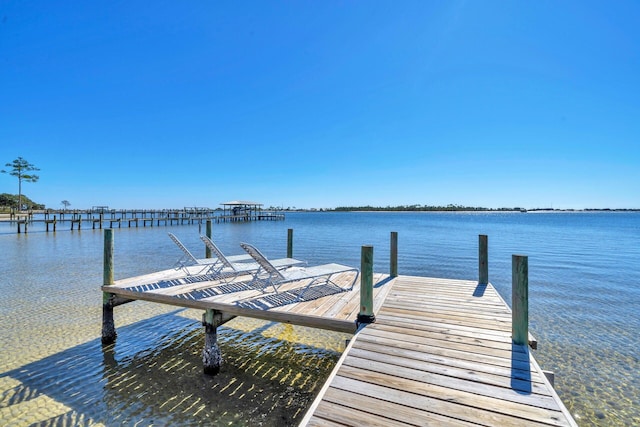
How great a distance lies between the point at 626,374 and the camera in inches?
192

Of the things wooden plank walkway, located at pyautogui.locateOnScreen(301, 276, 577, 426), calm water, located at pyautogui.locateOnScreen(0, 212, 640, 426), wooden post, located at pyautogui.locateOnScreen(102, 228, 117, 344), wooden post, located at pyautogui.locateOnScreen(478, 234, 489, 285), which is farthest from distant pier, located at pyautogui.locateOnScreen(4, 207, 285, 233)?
wooden plank walkway, located at pyautogui.locateOnScreen(301, 276, 577, 426)

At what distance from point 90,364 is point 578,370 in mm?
8220

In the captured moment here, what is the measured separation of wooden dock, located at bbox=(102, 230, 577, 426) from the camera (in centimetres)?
220

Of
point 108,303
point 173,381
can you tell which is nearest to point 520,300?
point 173,381

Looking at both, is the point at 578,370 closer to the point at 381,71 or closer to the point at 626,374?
the point at 626,374

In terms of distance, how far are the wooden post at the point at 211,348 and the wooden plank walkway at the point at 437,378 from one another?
2.56 m

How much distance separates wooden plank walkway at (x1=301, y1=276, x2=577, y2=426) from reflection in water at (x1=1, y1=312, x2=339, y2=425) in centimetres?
165

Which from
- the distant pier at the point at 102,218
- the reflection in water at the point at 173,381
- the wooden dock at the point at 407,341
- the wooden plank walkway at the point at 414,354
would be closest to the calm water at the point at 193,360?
the reflection in water at the point at 173,381

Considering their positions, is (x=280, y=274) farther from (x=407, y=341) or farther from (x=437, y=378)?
(x=437, y=378)

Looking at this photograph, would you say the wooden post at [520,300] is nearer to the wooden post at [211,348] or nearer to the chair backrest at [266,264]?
the chair backrest at [266,264]

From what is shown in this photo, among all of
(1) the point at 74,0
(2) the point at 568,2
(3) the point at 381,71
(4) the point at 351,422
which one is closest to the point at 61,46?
(1) the point at 74,0

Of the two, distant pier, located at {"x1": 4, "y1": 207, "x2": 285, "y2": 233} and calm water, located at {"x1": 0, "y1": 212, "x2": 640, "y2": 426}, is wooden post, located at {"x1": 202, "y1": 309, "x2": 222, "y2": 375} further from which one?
distant pier, located at {"x1": 4, "y1": 207, "x2": 285, "y2": 233}

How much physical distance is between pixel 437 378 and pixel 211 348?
364cm

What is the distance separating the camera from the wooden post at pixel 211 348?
4820 millimetres
